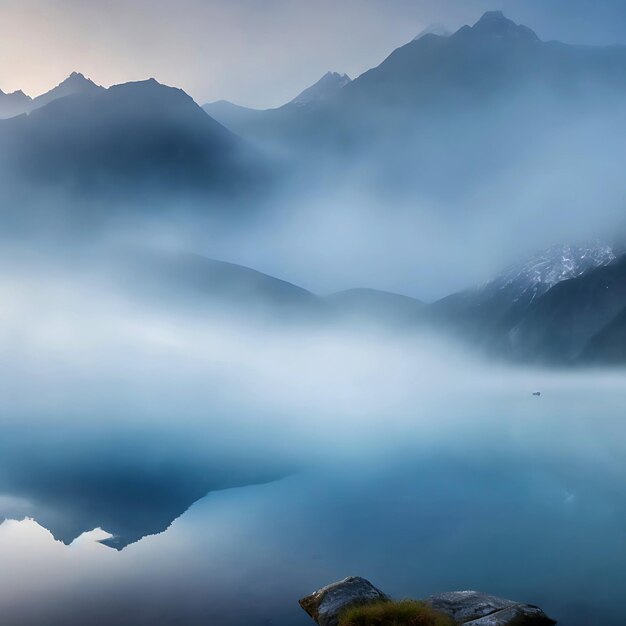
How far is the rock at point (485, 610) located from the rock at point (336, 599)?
129 inches

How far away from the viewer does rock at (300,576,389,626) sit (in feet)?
88.6

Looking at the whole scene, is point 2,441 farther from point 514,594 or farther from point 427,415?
point 427,415

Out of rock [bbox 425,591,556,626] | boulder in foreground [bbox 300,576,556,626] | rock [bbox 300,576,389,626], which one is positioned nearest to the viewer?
rock [bbox 425,591,556,626]

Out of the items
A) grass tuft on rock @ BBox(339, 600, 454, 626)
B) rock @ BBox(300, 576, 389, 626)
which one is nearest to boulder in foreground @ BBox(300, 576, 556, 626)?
rock @ BBox(300, 576, 389, 626)

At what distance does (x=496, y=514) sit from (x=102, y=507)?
141 feet

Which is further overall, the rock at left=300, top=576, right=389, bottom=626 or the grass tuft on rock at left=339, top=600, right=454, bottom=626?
the rock at left=300, top=576, right=389, bottom=626

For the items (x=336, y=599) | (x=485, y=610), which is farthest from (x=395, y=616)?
(x=485, y=610)

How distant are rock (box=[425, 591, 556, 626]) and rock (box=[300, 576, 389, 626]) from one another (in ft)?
10.7

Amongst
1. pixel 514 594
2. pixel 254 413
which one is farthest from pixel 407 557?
pixel 254 413

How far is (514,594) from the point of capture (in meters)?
32.0

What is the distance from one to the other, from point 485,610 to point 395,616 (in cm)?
577

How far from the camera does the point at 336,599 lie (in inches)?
1100

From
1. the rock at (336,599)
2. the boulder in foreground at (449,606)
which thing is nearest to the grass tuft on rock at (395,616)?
the boulder in foreground at (449,606)

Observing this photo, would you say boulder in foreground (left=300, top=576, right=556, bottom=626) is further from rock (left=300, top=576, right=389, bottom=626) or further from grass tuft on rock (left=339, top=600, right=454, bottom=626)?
grass tuft on rock (left=339, top=600, right=454, bottom=626)
